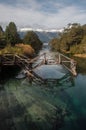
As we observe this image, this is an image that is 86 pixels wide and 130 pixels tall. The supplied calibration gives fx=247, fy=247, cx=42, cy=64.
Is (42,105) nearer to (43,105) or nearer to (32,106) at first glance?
(43,105)

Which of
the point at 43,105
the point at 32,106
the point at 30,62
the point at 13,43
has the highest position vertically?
the point at 13,43

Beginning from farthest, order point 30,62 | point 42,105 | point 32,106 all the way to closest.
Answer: point 30,62, point 42,105, point 32,106

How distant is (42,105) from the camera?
88.2ft

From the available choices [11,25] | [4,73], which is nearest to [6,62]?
[4,73]

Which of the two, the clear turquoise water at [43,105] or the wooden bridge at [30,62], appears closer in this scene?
the clear turquoise water at [43,105]

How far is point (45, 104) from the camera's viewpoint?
89.8 ft

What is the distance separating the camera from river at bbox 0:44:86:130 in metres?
21.2

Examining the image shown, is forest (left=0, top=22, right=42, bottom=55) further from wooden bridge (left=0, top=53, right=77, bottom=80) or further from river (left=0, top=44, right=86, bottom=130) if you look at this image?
river (left=0, top=44, right=86, bottom=130)

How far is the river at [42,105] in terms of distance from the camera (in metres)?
21.2

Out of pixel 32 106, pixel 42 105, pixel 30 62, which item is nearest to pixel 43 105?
pixel 42 105

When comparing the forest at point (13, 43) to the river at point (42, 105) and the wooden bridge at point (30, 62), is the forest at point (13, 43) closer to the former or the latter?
the wooden bridge at point (30, 62)

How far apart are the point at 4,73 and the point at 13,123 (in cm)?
2582

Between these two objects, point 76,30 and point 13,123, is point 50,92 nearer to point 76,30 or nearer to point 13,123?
point 13,123

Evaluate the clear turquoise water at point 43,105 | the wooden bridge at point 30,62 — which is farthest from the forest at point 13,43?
the clear turquoise water at point 43,105
